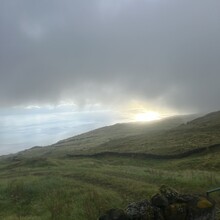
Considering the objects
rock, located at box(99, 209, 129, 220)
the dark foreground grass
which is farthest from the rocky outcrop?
the dark foreground grass

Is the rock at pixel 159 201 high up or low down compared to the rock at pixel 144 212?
up

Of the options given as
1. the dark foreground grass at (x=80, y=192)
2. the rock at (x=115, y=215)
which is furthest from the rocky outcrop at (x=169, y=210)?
the dark foreground grass at (x=80, y=192)

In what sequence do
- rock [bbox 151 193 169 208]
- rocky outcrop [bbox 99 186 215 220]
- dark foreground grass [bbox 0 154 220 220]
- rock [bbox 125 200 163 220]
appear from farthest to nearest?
dark foreground grass [bbox 0 154 220 220] → rock [bbox 151 193 169 208] → rock [bbox 125 200 163 220] → rocky outcrop [bbox 99 186 215 220]

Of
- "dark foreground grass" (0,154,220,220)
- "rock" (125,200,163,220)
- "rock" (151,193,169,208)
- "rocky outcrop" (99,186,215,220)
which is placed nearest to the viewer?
"rocky outcrop" (99,186,215,220)

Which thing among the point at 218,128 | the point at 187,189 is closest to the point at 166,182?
A: the point at 187,189

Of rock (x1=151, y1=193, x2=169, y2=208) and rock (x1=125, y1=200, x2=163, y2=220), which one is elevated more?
rock (x1=151, y1=193, x2=169, y2=208)

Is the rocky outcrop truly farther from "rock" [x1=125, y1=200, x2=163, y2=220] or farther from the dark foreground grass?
the dark foreground grass

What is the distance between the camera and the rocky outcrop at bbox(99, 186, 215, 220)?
19.0m

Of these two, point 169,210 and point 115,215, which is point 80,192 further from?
point 169,210

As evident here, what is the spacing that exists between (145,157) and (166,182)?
1342 inches

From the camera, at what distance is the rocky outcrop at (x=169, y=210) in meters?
19.0

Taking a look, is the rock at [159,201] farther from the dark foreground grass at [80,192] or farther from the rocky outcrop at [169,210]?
the dark foreground grass at [80,192]

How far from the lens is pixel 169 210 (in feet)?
64.0

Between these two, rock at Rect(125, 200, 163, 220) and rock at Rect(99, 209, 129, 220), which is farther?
rock at Rect(125, 200, 163, 220)
